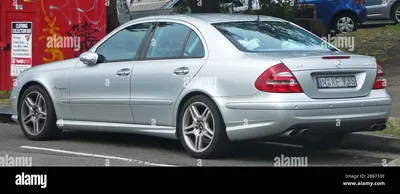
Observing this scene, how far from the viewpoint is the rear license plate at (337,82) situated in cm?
807

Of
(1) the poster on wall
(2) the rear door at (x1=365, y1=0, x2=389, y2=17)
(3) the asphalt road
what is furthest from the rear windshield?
(2) the rear door at (x1=365, y1=0, x2=389, y2=17)

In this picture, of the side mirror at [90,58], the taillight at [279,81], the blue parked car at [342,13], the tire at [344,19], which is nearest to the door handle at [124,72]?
the side mirror at [90,58]

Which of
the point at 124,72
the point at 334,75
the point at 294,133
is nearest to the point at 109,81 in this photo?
the point at 124,72

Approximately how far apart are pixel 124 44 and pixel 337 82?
2.64 m

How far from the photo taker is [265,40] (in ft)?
28.7

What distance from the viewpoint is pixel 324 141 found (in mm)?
9320

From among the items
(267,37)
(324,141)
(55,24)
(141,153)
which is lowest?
(141,153)

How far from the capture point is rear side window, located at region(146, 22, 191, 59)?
898cm

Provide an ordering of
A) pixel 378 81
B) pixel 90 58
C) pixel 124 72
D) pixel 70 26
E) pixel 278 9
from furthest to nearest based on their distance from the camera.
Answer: pixel 70 26 → pixel 278 9 → pixel 90 58 → pixel 124 72 → pixel 378 81

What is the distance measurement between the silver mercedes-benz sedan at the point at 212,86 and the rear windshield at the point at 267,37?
0.01 metres

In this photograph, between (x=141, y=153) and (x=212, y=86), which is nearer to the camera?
(x=212, y=86)

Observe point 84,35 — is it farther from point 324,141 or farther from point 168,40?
point 324,141

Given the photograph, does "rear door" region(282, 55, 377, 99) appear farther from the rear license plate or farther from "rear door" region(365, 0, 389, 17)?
"rear door" region(365, 0, 389, 17)
